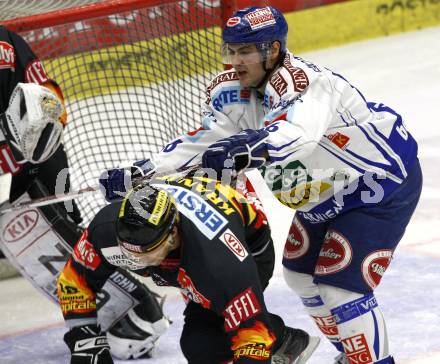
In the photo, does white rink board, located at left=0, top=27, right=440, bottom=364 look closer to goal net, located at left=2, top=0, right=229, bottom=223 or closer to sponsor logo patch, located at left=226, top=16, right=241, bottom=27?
goal net, located at left=2, top=0, right=229, bottom=223

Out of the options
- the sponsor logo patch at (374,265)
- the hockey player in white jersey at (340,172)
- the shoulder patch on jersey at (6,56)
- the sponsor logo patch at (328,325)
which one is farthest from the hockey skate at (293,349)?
the shoulder patch on jersey at (6,56)

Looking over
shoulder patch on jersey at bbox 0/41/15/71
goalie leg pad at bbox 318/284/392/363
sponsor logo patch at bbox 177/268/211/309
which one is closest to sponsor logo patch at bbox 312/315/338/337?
goalie leg pad at bbox 318/284/392/363

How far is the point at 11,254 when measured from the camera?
3.69 meters

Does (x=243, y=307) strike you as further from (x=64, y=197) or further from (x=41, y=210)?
(x=41, y=210)

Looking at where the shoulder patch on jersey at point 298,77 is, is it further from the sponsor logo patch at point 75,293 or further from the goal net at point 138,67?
the goal net at point 138,67

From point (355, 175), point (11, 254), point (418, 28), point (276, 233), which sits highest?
point (355, 175)

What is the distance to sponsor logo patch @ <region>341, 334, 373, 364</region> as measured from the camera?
2768 millimetres

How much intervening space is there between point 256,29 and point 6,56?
3.79ft

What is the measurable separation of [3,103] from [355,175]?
4.73 ft

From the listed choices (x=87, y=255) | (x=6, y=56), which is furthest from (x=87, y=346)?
(x=6, y=56)

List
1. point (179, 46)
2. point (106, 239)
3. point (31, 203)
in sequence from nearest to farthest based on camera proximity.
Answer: point (106, 239) < point (31, 203) < point (179, 46)

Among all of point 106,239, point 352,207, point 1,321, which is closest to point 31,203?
point 1,321

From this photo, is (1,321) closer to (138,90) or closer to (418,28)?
(138,90)

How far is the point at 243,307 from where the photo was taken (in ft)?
8.14
